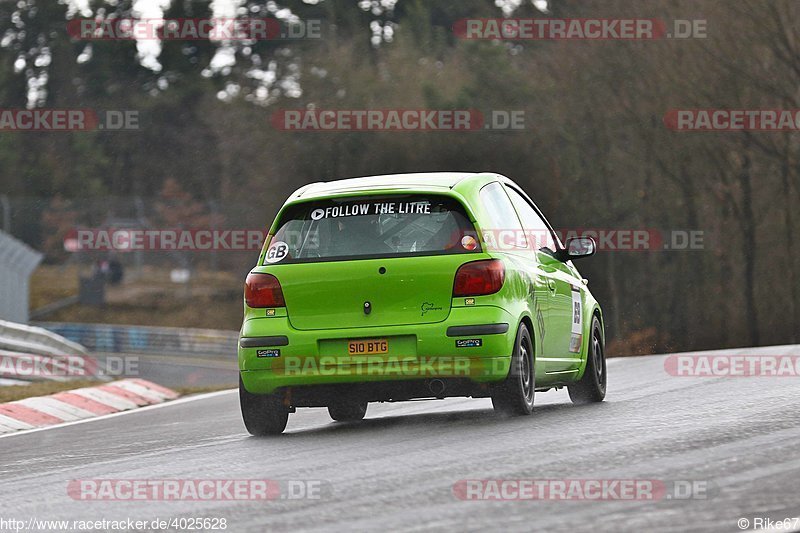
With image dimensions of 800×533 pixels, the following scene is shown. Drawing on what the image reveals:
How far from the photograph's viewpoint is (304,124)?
5294 cm

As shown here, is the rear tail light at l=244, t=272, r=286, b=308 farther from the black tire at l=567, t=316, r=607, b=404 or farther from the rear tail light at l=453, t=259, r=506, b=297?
the black tire at l=567, t=316, r=607, b=404

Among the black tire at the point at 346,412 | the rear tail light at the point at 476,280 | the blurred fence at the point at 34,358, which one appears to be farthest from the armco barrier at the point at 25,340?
the rear tail light at the point at 476,280

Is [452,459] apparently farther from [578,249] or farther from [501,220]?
[578,249]

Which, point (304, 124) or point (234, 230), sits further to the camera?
point (234, 230)

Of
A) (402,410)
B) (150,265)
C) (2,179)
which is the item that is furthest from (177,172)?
(402,410)

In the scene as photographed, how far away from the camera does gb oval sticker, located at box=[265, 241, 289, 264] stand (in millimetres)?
9680

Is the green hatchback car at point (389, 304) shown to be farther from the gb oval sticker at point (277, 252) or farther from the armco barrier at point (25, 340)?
the armco barrier at point (25, 340)

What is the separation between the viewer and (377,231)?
959 cm

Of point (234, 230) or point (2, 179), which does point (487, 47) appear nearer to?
point (234, 230)

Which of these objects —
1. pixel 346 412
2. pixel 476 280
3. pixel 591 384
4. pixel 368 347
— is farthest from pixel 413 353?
pixel 591 384

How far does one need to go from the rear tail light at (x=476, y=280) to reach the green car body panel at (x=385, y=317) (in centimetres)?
3

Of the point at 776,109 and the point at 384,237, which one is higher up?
the point at 776,109

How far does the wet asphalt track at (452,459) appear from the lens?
6078 mm

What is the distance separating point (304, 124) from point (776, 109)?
1872 centimetres
